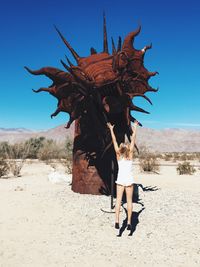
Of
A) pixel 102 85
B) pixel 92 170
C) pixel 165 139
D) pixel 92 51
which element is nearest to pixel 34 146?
pixel 92 51

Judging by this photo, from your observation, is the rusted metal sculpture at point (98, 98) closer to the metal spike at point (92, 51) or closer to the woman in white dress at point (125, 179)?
the metal spike at point (92, 51)

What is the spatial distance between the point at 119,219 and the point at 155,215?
2.43 feet

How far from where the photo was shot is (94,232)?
605 cm

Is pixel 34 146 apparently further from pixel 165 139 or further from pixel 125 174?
pixel 165 139

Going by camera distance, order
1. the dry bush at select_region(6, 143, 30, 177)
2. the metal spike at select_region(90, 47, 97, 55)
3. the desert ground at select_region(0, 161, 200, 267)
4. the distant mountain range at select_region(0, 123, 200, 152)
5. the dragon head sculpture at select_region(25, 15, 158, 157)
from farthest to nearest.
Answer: the distant mountain range at select_region(0, 123, 200, 152)
the dry bush at select_region(6, 143, 30, 177)
the metal spike at select_region(90, 47, 97, 55)
the dragon head sculpture at select_region(25, 15, 158, 157)
the desert ground at select_region(0, 161, 200, 267)

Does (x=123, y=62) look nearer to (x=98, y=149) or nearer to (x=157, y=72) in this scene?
(x=157, y=72)

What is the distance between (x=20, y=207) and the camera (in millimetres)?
7844

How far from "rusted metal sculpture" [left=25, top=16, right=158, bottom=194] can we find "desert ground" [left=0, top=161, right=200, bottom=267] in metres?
0.60

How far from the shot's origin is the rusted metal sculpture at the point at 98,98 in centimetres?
708

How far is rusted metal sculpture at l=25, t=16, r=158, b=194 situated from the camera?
7078 millimetres

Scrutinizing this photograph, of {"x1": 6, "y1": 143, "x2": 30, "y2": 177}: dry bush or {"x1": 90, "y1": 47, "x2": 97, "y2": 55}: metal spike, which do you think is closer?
{"x1": 90, "y1": 47, "x2": 97, "y2": 55}: metal spike

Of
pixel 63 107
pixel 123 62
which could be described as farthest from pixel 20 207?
pixel 123 62

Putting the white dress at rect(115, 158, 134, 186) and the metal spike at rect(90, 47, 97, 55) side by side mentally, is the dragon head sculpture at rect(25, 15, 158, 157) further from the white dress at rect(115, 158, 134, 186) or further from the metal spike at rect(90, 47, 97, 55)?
the white dress at rect(115, 158, 134, 186)

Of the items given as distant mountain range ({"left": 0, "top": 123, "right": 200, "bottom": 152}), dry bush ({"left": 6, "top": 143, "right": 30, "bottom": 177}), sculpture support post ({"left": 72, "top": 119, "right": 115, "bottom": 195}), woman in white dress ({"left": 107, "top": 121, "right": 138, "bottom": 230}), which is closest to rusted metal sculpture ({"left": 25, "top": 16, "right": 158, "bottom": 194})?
sculpture support post ({"left": 72, "top": 119, "right": 115, "bottom": 195})
